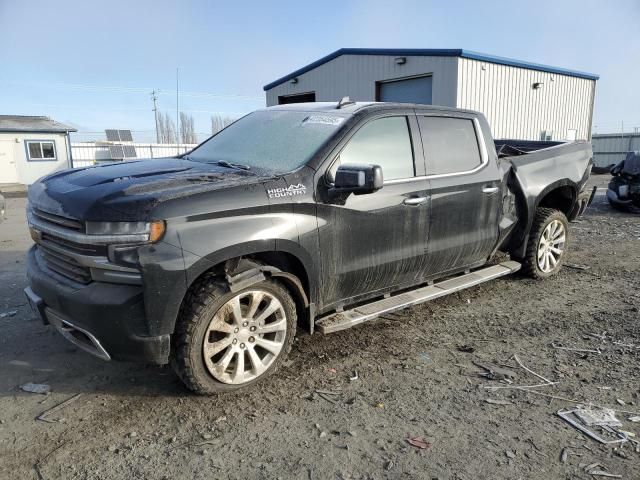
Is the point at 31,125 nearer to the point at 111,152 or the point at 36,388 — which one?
the point at 111,152

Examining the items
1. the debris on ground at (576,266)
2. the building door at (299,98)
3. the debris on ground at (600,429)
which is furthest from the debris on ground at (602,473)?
the building door at (299,98)

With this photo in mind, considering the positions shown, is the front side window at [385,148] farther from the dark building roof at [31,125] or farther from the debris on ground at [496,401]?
the dark building roof at [31,125]

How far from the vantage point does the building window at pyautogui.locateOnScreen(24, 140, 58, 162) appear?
24.1m

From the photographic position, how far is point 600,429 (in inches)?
116

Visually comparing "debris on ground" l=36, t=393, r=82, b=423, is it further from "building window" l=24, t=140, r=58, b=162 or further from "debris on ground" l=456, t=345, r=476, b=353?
"building window" l=24, t=140, r=58, b=162

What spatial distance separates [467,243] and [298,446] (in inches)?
104

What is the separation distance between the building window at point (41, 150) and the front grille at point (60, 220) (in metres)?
24.4

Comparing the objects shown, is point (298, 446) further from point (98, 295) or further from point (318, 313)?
point (98, 295)

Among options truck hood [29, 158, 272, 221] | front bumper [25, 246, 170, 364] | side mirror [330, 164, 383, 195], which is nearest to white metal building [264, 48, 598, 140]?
side mirror [330, 164, 383, 195]

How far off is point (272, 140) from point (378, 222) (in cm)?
112

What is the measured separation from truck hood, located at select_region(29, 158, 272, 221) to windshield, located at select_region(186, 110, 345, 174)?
0.27m

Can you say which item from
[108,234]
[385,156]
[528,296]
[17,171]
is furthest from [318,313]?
[17,171]

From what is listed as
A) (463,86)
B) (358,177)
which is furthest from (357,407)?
(463,86)

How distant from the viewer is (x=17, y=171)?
78.0 ft
